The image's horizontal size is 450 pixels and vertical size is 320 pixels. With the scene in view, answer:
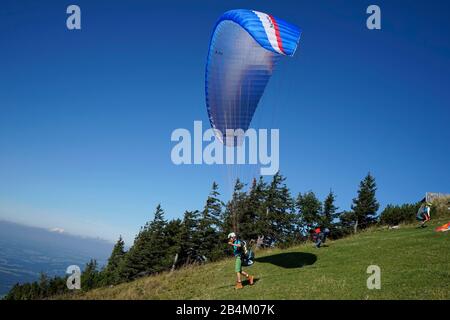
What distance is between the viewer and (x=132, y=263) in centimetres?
6081

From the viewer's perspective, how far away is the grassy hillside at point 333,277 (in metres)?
10.6

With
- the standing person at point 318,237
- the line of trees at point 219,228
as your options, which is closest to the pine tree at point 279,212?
the line of trees at point 219,228

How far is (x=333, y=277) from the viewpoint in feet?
42.5

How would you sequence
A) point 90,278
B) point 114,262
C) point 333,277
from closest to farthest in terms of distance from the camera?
point 333,277 → point 114,262 → point 90,278

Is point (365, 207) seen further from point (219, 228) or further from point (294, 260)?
point (294, 260)

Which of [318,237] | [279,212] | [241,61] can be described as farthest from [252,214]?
[241,61]

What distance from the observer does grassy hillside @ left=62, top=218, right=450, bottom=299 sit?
10555 millimetres

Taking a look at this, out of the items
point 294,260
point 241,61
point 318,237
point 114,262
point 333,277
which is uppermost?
point 241,61

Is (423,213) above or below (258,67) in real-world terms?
below

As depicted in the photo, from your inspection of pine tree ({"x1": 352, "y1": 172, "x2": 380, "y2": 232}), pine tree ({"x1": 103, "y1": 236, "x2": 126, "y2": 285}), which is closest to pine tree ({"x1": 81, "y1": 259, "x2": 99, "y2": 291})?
pine tree ({"x1": 103, "y1": 236, "x2": 126, "y2": 285})

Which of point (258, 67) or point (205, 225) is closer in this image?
point (258, 67)
